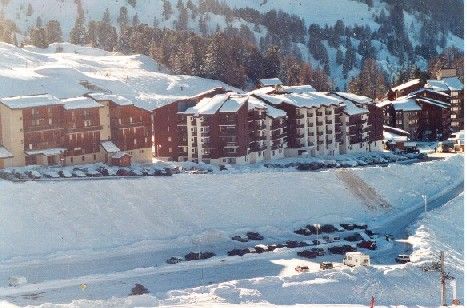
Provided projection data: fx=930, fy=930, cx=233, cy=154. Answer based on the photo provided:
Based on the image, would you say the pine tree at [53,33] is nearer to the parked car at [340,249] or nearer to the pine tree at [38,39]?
the pine tree at [38,39]

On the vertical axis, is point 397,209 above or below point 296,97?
below

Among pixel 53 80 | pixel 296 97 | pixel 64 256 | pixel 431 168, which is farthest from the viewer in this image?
pixel 53 80

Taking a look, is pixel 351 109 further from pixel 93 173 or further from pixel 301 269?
pixel 301 269

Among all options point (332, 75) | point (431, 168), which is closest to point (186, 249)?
point (431, 168)

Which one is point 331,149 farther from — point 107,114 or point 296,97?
point 107,114

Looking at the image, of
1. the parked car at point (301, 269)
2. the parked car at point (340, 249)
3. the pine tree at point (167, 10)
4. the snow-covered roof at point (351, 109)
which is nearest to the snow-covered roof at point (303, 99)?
the snow-covered roof at point (351, 109)

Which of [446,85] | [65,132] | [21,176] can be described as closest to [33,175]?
[21,176]
